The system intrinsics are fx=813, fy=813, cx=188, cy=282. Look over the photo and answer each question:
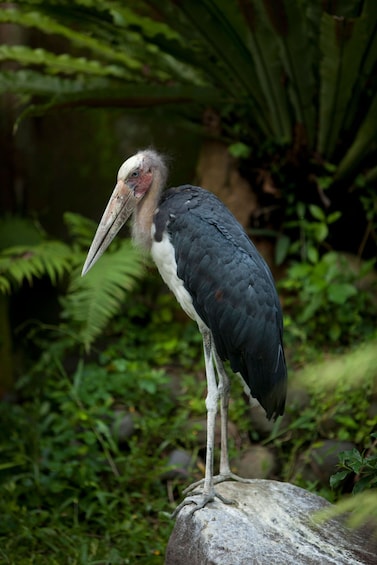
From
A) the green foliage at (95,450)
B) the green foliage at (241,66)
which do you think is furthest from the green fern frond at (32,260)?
the green foliage at (241,66)

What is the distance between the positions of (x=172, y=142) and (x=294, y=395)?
7.82 ft

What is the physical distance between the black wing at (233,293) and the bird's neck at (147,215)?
11 centimetres

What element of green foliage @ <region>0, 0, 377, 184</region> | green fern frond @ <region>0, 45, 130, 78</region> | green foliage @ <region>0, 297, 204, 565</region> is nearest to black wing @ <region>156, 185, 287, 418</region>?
green foliage @ <region>0, 297, 204, 565</region>

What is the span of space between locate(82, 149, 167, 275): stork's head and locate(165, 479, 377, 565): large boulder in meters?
1.05

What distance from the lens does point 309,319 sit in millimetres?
4633

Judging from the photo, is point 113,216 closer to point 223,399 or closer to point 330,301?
point 223,399

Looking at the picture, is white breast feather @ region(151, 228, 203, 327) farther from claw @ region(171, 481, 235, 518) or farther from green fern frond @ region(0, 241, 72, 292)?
green fern frond @ region(0, 241, 72, 292)

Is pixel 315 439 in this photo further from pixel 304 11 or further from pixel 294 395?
pixel 304 11

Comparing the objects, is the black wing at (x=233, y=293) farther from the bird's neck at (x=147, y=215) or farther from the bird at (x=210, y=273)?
the bird's neck at (x=147, y=215)

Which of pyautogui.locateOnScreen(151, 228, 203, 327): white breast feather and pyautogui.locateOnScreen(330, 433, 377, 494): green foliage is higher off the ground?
pyautogui.locateOnScreen(151, 228, 203, 327): white breast feather

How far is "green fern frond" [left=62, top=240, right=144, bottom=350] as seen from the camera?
4.58 metres

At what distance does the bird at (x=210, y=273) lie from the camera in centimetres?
297

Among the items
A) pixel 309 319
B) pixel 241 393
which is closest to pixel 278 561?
pixel 241 393

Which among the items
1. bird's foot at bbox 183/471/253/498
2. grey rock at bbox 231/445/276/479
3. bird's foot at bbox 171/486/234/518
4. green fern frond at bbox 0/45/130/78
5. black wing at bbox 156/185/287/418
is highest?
green fern frond at bbox 0/45/130/78
